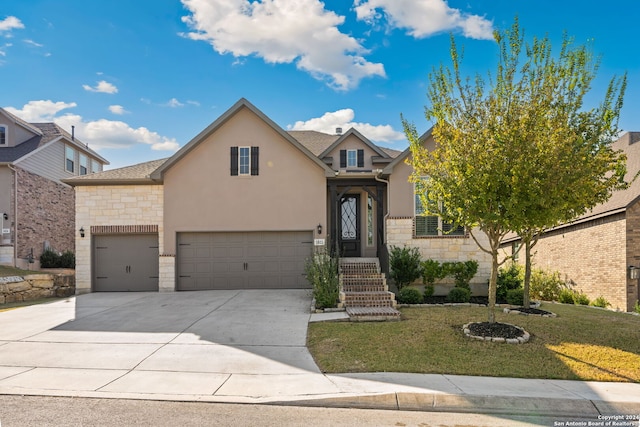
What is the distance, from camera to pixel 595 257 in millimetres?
16562

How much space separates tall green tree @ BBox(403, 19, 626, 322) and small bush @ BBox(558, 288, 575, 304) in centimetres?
909

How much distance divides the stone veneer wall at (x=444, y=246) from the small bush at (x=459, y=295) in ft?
4.43

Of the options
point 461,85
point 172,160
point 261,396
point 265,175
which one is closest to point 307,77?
point 265,175

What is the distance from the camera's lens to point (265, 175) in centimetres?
1572

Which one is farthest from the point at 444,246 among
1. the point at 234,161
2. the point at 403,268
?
the point at 234,161

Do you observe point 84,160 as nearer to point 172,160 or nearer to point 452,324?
point 172,160

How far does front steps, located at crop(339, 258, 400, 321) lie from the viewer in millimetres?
10688

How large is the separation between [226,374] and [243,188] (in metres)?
9.71

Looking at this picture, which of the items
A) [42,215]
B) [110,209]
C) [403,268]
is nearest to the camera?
[403,268]

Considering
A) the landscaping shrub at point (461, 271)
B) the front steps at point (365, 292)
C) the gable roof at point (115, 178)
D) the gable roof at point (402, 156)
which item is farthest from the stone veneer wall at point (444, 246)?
the gable roof at point (115, 178)

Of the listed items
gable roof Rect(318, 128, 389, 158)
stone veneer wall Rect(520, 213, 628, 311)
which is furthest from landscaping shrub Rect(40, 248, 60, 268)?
stone veneer wall Rect(520, 213, 628, 311)

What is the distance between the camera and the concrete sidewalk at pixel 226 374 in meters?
5.67

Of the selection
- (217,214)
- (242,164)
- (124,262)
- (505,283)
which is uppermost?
(242,164)

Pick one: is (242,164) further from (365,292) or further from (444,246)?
(444,246)
